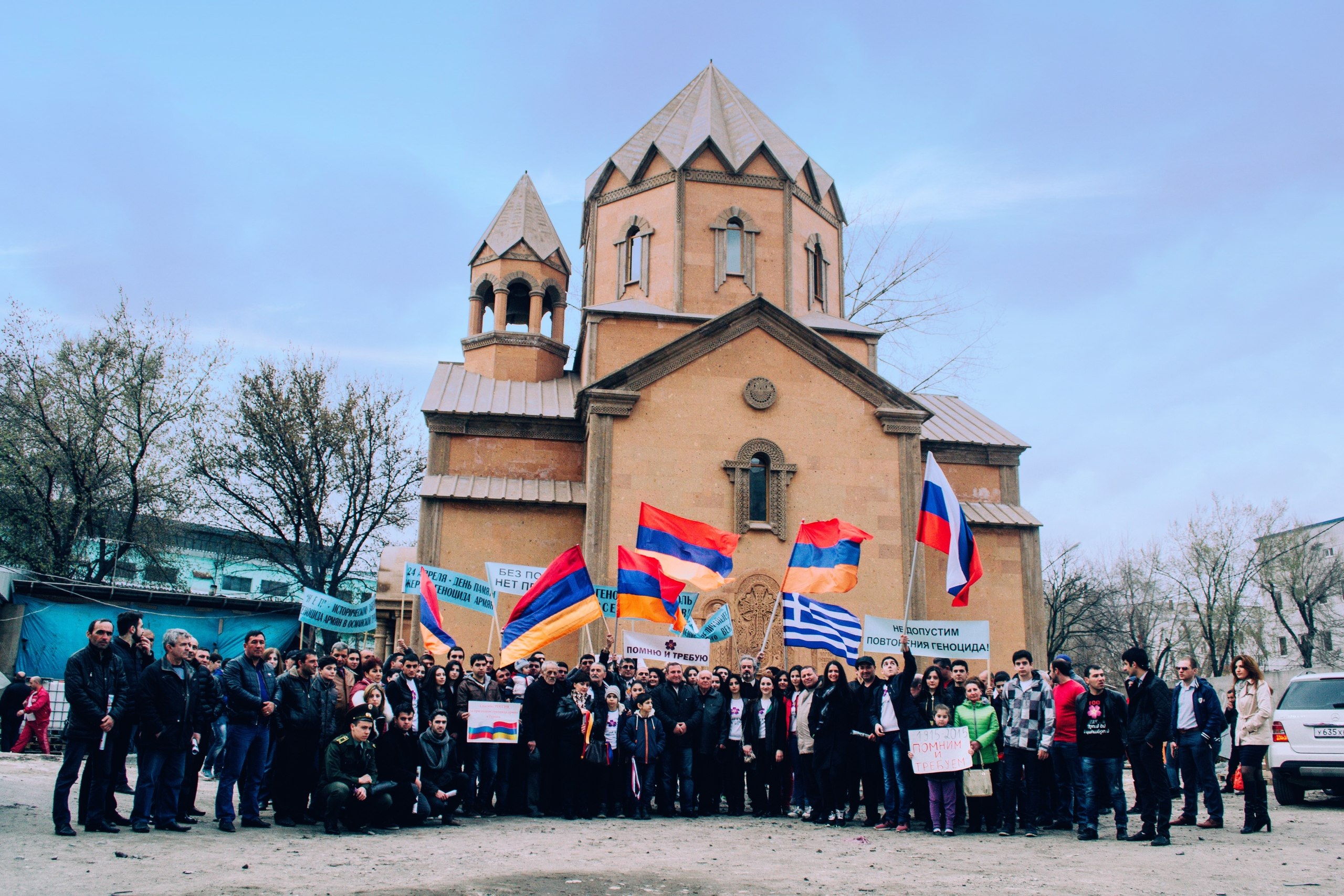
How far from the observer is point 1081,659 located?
51.8 metres

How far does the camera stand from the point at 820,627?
12500 millimetres

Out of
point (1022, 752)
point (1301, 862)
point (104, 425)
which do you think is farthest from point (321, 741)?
point (104, 425)

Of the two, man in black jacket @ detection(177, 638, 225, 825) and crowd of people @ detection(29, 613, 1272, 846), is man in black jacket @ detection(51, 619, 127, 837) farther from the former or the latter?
man in black jacket @ detection(177, 638, 225, 825)

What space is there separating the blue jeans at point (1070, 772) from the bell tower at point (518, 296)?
1561 cm

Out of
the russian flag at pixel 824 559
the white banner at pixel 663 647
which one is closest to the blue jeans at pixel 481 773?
the white banner at pixel 663 647

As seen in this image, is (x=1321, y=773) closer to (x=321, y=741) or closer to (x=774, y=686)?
(x=774, y=686)

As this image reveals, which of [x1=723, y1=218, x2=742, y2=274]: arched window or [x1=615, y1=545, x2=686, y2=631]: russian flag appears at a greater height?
[x1=723, y1=218, x2=742, y2=274]: arched window

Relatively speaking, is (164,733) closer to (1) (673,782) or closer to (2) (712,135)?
(1) (673,782)

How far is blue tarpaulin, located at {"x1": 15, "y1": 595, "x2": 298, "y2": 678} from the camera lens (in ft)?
65.5

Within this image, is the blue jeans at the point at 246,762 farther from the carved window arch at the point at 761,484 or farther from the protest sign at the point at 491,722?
the carved window arch at the point at 761,484

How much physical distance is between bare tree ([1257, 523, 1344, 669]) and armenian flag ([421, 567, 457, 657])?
1217 inches

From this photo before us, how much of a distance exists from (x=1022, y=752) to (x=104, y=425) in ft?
85.2

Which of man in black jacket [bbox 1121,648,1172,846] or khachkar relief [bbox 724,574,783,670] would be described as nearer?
man in black jacket [bbox 1121,648,1172,846]

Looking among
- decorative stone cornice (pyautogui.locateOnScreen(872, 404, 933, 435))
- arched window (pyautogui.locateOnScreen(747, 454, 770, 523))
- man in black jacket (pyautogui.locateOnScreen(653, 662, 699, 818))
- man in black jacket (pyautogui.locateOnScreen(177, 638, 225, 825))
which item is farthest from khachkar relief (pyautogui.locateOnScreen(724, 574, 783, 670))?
man in black jacket (pyautogui.locateOnScreen(177, 638, 225, 825))
